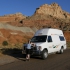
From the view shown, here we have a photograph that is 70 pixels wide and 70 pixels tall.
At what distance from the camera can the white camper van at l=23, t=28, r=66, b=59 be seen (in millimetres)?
15820

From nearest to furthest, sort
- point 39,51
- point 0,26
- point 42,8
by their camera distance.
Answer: point 39,51, point 0,26, point 42,8

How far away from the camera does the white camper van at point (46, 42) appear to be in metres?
15.8

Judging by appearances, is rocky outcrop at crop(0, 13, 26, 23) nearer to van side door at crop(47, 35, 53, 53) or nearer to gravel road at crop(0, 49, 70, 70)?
van side door at crop(47, 35, 53, 53)

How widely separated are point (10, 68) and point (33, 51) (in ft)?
14.8

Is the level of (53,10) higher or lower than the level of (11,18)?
higher

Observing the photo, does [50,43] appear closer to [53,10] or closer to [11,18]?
[53,10]

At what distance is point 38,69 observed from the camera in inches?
443

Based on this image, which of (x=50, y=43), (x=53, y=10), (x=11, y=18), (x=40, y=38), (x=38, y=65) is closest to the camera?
(x=38, y=65)

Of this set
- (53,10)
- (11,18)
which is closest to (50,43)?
(53,10)

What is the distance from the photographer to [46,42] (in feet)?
54.5

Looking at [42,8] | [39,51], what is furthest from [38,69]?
[42,8]

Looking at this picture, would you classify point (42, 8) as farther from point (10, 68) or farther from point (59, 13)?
point (10, 68)

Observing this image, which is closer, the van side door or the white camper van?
the white camper van

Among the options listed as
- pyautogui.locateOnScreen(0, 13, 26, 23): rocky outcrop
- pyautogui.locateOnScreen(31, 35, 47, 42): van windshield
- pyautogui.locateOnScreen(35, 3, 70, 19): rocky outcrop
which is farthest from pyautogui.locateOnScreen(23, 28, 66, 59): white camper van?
pyautogui.locateOnScreen(0, 13, 26, 23): rocky outcrop
